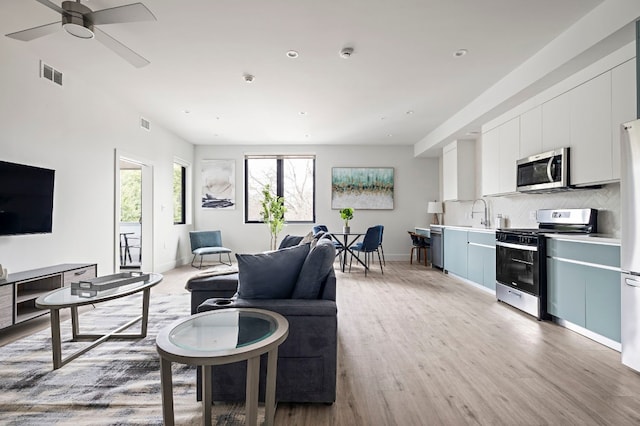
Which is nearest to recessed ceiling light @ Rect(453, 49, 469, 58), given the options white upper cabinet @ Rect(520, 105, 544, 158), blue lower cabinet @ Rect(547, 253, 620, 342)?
white upper cabinet @ Rect(520, 105, 544, 158)

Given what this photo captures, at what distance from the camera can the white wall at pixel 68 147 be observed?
322 centimetres

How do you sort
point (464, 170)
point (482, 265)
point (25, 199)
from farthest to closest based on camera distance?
point (464, 170), point (482, 265), point (25, 199)

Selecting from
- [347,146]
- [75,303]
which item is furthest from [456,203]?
[75,303]

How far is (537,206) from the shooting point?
4.34m

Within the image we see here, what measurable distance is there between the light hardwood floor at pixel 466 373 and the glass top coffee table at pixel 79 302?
0.85 metres

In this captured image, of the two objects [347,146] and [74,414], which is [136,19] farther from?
[347,146]

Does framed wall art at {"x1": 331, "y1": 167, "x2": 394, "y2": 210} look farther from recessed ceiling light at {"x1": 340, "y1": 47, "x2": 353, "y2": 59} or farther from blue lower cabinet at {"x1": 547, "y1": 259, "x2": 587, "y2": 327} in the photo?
blue lower cabinet at {"x1": 547, "y1": 259, "x2": 587, "y2": 327}

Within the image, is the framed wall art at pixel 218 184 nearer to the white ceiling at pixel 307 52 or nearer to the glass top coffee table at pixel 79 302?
the white ceiling at pixel 307 52

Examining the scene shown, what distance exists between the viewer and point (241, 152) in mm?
7836

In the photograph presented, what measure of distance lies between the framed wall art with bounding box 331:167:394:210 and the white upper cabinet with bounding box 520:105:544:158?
3804 millimetres

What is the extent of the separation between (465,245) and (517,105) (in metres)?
2.16

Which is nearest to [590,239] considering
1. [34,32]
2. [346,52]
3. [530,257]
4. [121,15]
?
[530,257]

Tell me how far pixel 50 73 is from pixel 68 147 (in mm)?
799

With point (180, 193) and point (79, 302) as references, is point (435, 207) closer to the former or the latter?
point (180, 193)
